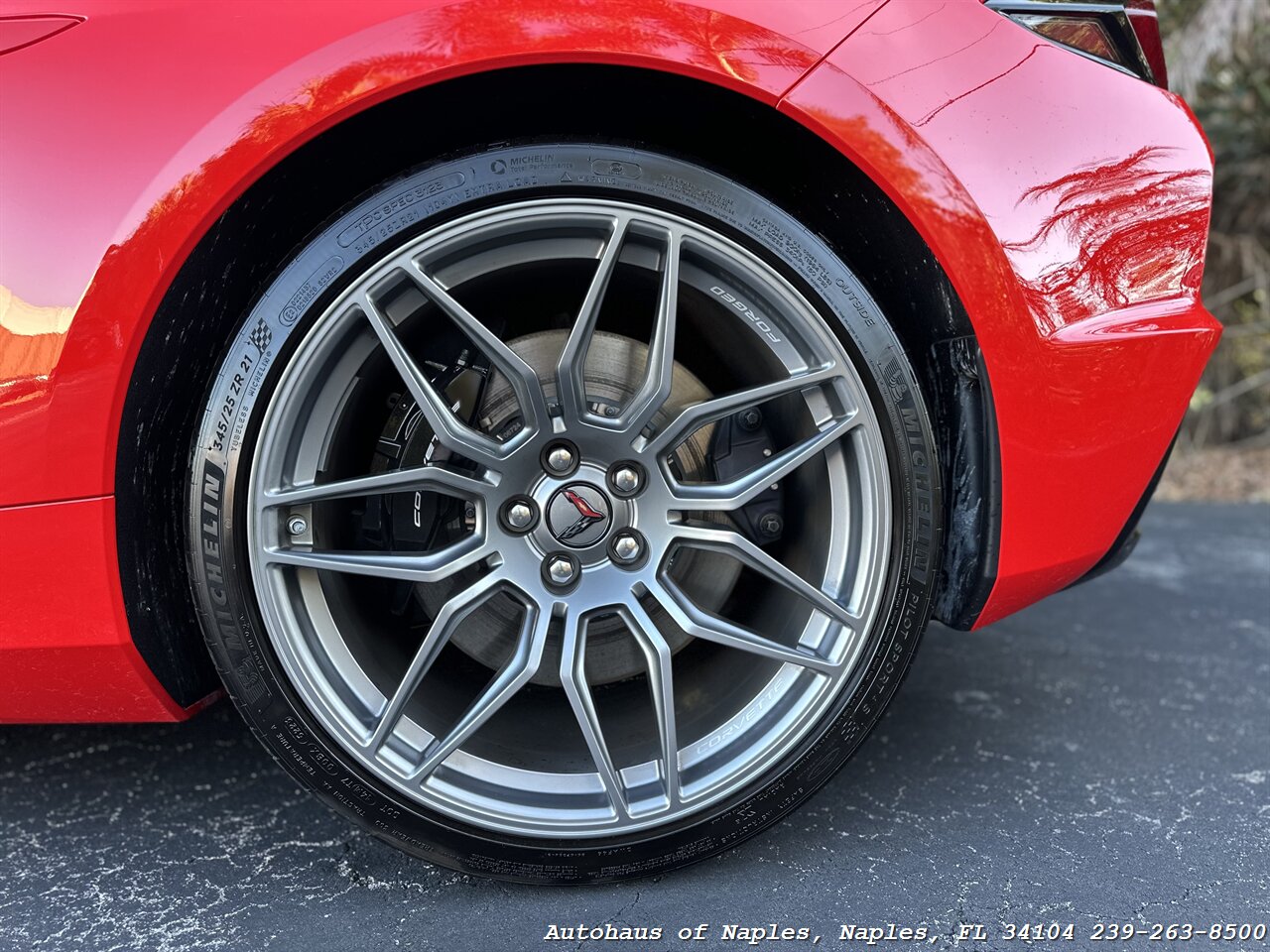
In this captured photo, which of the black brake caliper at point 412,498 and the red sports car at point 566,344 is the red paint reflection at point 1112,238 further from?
the black brake caliper at point 412,498

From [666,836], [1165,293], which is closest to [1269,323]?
[1165,293]

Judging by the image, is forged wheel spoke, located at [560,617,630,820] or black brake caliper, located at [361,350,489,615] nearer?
forged wheel spoke, located at [560,617,630,820]

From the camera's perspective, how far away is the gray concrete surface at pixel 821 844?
1.23 m

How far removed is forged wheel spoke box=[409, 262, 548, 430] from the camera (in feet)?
3.98

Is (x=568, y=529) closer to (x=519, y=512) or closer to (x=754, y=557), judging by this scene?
(x=519, y=512)

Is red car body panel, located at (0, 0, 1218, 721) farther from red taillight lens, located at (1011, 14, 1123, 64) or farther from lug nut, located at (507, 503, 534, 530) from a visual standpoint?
lug nut, located at (507, 503, 534, 530)

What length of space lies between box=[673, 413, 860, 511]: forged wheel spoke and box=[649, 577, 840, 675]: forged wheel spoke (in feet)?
0.41

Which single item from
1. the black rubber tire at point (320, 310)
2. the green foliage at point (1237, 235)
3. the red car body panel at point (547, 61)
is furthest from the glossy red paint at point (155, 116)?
the green foliage at point (1237, 235)

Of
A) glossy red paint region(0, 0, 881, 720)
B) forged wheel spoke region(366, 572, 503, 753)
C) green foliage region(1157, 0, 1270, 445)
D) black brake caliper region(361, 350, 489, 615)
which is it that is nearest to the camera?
glossy red paint region(0, 0, 881, 720)

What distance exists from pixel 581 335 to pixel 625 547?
0.97ft

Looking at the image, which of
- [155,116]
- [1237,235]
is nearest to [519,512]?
[155,116]

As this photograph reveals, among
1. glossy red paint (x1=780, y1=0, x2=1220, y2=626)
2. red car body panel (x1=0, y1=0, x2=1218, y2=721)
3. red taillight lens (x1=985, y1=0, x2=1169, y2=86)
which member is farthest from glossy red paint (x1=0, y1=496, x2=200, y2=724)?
red taillight lens (x1=985, y1=0, x2=1169, y2=86)

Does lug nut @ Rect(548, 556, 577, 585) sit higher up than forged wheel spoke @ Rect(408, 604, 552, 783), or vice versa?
lug nut @ Rect(548, 556, 577, 585)

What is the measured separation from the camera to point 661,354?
4.08 ft
